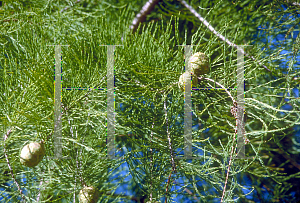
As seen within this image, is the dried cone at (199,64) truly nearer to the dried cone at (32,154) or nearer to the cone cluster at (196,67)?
the cone cluster at (196,67)

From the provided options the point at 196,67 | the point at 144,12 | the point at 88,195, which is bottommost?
the point at 88,195

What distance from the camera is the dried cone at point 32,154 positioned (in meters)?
0.26

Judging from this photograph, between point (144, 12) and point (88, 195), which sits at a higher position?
point (144, 12)

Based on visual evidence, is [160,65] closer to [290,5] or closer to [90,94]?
[90,94]

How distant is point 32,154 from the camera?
257 millimetres

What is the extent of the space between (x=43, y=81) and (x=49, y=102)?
0.03 metres

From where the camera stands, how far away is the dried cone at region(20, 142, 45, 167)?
257 millimetres

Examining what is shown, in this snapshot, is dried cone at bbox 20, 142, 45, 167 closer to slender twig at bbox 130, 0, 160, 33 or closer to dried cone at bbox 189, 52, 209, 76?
dried cone at bbox 189, 52, 209, 76

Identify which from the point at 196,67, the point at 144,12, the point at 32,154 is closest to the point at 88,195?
the point at 32,154

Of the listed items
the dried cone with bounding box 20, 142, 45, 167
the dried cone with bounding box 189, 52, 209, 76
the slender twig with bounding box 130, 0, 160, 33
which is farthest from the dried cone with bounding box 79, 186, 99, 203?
the slender twig with bounding box 130, 0, 160, 33

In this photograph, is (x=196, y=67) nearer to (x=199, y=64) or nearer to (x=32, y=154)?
(x=199, y=64)

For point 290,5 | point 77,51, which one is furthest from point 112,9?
point 290,5

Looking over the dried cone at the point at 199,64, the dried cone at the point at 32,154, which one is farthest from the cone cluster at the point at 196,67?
the dried cone at the point at 32,154

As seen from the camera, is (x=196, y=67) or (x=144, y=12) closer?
(x=196, y=67)
